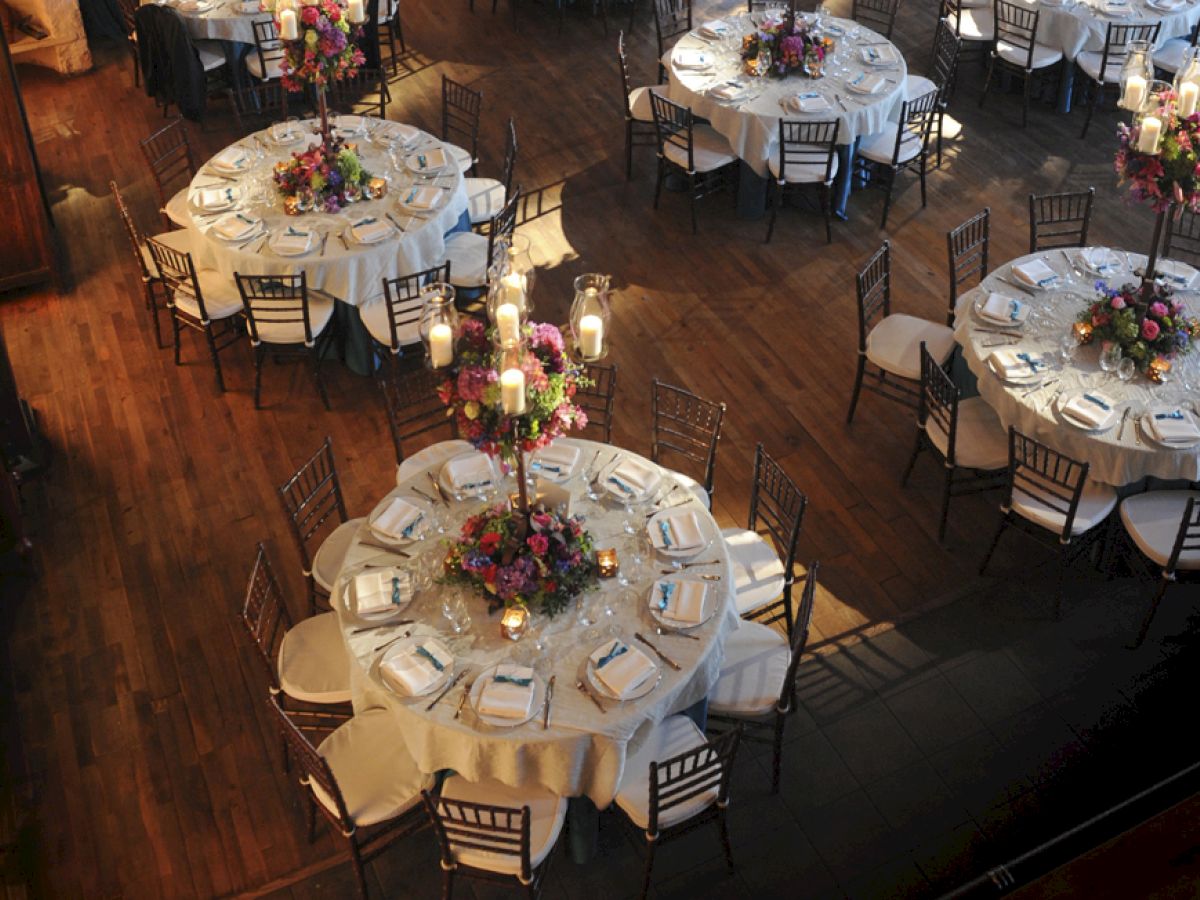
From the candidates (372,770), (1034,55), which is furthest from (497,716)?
(1034,55)

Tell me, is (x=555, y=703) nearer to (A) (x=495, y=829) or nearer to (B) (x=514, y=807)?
(B) (x=514, y=807)

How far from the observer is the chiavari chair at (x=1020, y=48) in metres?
9.60

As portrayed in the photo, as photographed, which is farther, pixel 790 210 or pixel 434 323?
pixel 790 210

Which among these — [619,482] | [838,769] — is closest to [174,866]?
[619,482]

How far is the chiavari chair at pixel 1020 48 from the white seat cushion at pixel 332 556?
21.4ft

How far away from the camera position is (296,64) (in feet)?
24.1

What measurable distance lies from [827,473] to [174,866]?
155 inches

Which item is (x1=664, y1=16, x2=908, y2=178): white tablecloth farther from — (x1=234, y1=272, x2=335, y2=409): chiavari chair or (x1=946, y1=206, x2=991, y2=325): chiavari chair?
(x1=234, y1=272, x2=335, y2=409): chiavari chair

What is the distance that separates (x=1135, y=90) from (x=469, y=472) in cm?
375

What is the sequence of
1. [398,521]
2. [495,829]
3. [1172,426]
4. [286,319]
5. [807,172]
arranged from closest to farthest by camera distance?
[495,829] → [398,521] → [1172,426] → [286,319] → [807,172]

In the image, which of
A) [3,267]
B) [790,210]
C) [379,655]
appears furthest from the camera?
[790,210]

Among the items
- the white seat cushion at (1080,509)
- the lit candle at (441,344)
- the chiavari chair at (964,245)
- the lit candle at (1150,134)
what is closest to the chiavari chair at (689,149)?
the chiavari chair at (964,245)

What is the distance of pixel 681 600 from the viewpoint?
5.27m

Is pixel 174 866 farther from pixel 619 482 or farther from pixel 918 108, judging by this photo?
pixel 918 108
